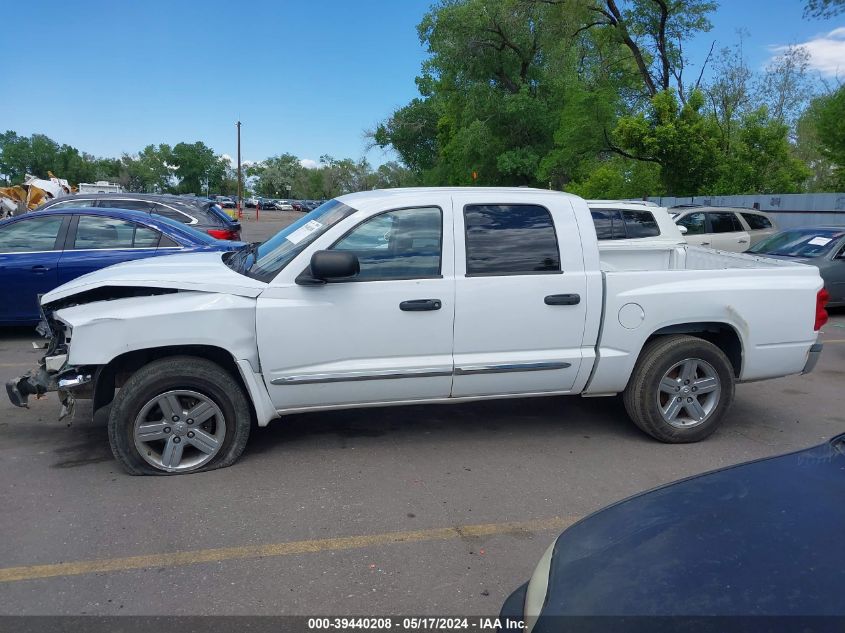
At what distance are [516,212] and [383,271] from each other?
3.55 feet

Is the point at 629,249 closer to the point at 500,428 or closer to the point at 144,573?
the point at 500,428

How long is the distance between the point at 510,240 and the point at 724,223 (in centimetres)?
1118

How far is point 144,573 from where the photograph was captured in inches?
130

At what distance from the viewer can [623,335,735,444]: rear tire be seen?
16.5ft

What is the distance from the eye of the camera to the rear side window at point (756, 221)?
1452 cm

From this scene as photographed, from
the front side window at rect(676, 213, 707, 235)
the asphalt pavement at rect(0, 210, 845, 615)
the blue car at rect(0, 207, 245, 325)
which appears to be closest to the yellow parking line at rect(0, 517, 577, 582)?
the asphalt pavement at rect(0, 210, 845, 615)

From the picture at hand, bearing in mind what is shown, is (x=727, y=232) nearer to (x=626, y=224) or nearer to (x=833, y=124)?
(x=626, y=224)

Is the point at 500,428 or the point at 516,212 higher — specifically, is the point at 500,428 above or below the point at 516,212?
below

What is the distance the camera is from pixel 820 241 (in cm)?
1109

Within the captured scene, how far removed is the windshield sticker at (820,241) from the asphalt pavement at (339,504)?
5952 mm

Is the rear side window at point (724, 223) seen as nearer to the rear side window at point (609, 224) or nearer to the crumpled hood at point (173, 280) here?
the rear side window at point (609, 224)

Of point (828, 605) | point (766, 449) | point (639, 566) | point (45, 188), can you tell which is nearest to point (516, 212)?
point (766, 449)

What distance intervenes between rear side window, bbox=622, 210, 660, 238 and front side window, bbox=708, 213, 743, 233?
A: 4.70m

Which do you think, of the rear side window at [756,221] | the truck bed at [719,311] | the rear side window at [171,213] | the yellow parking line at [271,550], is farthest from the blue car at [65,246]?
the rear side window at [756,221]
